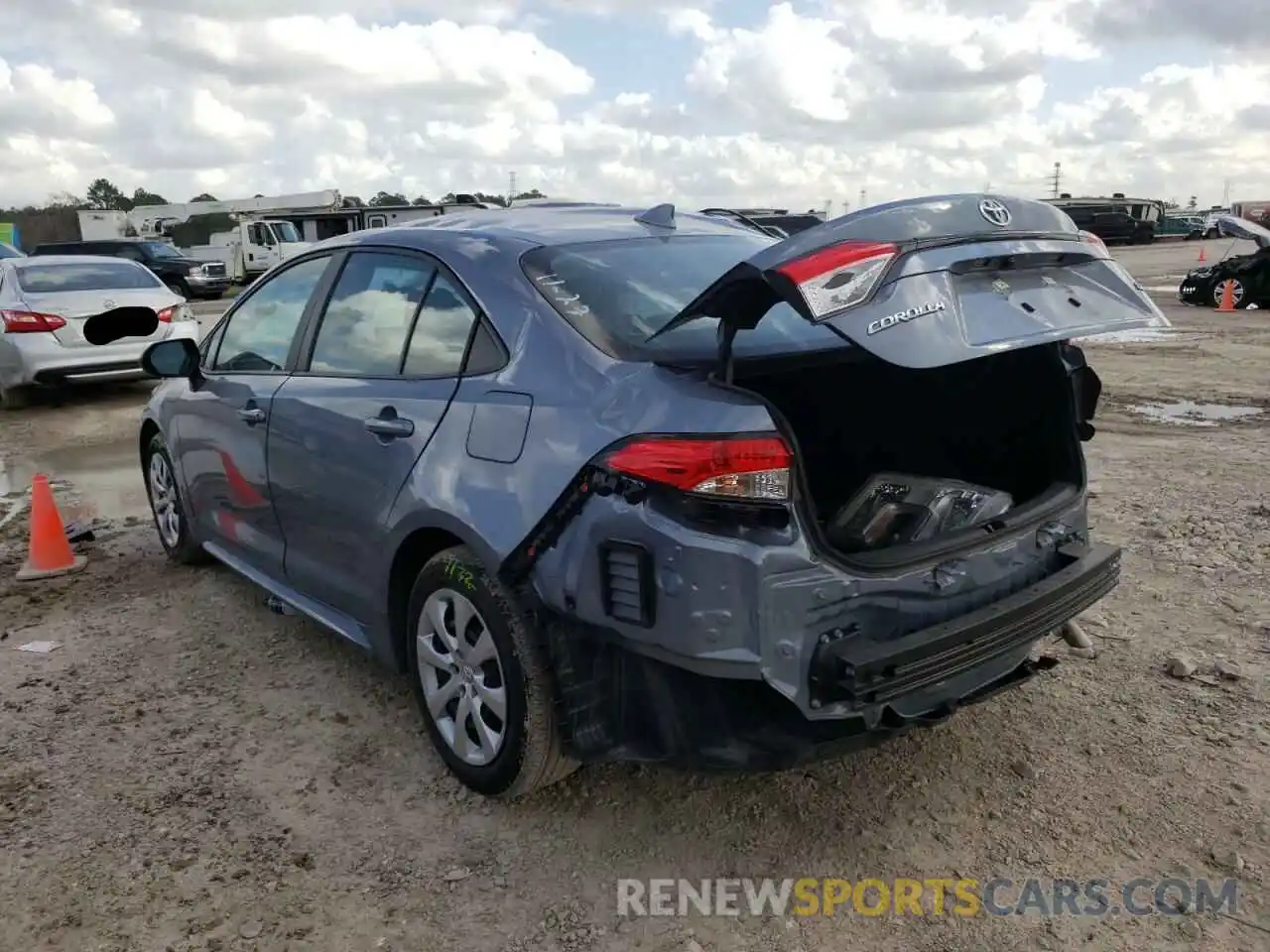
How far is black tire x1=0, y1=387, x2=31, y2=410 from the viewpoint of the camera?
34.6ft

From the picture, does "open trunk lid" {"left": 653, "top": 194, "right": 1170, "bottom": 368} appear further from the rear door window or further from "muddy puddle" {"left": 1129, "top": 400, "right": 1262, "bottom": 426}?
"muddy puddle" {"left": 1129, "top": 400, "right": 1262, "bottom": 426}

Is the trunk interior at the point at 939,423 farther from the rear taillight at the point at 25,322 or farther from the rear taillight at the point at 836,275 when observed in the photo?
→ the rear taillight at the point at 25,322

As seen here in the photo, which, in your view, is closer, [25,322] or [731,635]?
[731,635]

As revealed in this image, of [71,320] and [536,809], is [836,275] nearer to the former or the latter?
[536,809]

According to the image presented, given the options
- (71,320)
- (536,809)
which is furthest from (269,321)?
(71,320)

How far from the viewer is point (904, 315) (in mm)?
2291

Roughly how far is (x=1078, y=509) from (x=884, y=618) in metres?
1.10

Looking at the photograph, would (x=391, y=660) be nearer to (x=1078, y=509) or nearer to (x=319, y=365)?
(x=319, y=365)

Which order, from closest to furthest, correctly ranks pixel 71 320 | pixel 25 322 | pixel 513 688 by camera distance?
pixel 513 688 < pixel 25 322 < pixel 71 320

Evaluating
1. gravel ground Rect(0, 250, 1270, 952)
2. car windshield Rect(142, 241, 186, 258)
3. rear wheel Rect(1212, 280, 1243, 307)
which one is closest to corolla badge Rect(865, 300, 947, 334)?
gravel ground Rect(0, 250, 1270, 952)

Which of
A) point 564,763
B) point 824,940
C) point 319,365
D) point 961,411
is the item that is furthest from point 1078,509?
point 319,365

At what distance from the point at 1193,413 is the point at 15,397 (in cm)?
1131

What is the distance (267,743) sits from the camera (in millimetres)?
3551

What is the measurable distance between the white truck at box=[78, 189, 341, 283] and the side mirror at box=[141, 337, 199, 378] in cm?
2357
